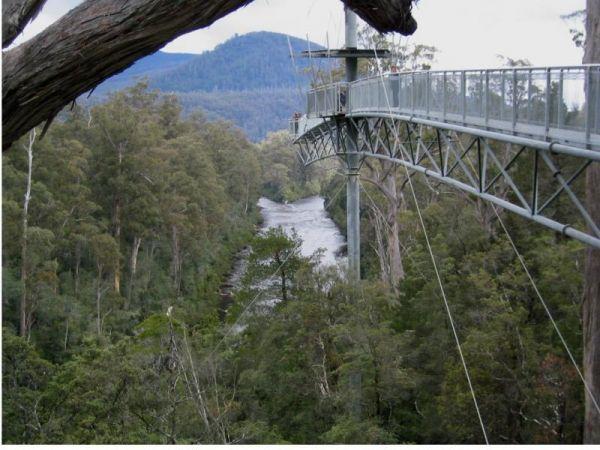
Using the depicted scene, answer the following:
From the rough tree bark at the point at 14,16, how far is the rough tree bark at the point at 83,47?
0.11 metres

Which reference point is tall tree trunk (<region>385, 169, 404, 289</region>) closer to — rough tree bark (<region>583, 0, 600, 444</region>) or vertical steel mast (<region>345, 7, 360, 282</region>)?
vertical steel mast (<region>345, 7, 360, 282</region>)

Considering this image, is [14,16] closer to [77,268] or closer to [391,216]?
[391,216]

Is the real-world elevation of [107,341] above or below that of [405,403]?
above

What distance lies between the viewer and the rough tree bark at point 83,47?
4.83 feet

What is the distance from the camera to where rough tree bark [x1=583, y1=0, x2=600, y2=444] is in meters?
6.68

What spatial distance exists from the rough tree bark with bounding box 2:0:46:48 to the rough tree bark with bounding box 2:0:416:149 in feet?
0.37

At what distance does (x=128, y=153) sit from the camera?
2534 cm

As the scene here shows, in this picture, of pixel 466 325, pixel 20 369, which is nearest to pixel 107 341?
pixel 20 369

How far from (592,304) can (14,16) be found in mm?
6492

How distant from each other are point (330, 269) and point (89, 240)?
1001 cm

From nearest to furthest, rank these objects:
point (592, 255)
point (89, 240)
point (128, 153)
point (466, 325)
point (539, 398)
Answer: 1. point (592, 255)
2. point (539, 398)
3. point (466, 325)
4. point (89, 240)
5. point (128, 153)

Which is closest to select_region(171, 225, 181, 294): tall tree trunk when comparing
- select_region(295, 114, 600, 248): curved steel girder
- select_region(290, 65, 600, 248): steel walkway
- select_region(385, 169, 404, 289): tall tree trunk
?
select_region(385, 169, 404, 289): tall tree trunk

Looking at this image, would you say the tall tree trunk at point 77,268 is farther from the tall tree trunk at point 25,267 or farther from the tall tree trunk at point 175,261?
the tall tree trunk at point 175,261

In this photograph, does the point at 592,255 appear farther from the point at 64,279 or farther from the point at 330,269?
the point at 64,279
